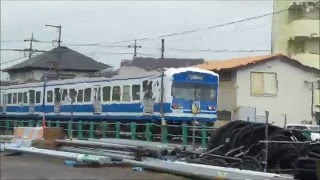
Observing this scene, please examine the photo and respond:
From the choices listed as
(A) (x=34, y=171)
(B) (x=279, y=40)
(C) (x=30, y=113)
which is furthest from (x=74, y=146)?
(B) (x=279, y=40)

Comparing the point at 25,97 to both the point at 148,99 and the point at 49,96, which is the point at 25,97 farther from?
the point at 148,99

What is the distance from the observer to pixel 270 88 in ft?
122

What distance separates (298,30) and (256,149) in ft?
122

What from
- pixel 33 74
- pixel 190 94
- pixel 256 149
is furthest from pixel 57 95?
pixel 33 74

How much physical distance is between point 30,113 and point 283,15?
26.2 metres

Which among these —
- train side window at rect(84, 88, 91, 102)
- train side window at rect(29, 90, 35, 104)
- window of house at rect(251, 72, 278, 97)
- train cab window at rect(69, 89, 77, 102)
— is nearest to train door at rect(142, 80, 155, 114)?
train side window at rect(84, 88, 91, 102)

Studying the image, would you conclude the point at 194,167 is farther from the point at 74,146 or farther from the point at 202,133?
the point at 202,133

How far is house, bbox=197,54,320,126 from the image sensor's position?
117ft

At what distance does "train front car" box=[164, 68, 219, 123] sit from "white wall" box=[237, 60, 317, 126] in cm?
Result: 992

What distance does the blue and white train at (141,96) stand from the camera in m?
24.4

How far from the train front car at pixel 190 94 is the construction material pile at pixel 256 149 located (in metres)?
10.7

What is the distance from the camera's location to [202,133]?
1941cm

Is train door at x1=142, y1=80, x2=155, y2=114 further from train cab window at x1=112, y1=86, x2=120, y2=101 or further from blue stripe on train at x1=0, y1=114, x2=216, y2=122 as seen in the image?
train cab window at x1=112, y1=86, x2=120, y2=101

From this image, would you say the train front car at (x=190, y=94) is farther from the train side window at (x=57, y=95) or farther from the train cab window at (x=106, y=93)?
the train side window at (x=57, y=95)
